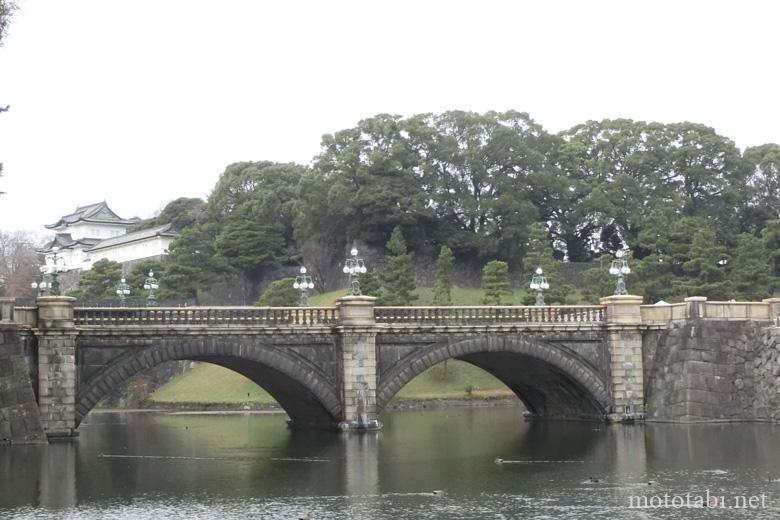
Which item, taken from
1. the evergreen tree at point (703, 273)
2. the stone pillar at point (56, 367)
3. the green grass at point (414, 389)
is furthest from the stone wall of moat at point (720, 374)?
the stone pillar at point (56, 367)

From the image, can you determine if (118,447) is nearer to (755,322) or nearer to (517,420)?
(517,420)

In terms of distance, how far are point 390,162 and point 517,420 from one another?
31592 mm

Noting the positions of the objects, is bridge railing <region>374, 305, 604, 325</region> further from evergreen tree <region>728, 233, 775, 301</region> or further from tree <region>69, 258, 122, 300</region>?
tree <region>69, 258, 122, 300</region>

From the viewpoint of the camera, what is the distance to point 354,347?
4666cm

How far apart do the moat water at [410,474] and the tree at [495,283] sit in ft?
68.6

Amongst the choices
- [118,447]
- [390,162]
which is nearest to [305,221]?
[390,162]

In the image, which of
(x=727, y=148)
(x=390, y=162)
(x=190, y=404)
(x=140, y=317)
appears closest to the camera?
(x=140, y=317)

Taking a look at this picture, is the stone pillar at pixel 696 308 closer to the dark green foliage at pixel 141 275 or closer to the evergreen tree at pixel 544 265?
the evergreen tree at pixel 544 265

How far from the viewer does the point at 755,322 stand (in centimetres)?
5028

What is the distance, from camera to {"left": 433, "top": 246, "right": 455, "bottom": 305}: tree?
74812 mm

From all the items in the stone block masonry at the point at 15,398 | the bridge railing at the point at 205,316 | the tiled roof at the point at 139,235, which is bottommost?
the stone block masonry at the point at 15,398

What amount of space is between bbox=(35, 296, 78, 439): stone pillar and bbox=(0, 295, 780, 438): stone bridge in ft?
0.11

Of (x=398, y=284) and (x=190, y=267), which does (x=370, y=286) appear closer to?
(x=398, y=284)

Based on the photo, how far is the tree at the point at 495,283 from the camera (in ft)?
237
